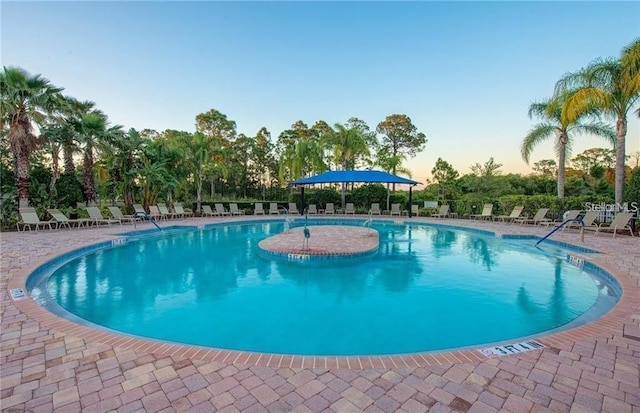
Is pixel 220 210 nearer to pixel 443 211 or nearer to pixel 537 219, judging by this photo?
pixel 443 211

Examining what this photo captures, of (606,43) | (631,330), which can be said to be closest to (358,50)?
(606,43)

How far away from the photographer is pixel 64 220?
12.7m

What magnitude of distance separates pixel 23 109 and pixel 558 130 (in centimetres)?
2339

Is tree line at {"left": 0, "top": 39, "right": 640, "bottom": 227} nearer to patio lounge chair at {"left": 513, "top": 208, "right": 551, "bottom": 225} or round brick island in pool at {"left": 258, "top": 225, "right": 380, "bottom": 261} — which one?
patio lounge chair at {"left": 513, "top": 208, "right": 551, "bottom": 225}

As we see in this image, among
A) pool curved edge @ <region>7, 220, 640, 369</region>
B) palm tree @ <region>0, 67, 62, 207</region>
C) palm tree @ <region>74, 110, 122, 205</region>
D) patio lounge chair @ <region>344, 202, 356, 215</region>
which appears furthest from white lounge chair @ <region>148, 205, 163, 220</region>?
pool curved edge @ <region>7, 220, 640, 369</region>

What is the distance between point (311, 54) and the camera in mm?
16438

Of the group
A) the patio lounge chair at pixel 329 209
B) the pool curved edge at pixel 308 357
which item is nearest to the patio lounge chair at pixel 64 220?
the pool curved edge at pixel 308 357

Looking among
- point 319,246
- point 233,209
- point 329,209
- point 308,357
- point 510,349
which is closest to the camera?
point 308,357

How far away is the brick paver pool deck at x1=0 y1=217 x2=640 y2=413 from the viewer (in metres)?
2.30

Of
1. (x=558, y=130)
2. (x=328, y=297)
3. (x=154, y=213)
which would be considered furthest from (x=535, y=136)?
(x=154, y=213)

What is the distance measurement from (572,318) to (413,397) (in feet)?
12.6

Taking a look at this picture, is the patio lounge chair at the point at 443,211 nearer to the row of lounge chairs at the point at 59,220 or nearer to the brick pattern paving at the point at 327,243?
the brick pattern paving at the point at 327,243

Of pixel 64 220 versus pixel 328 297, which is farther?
pixel 64 220

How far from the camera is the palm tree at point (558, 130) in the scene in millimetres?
15723
